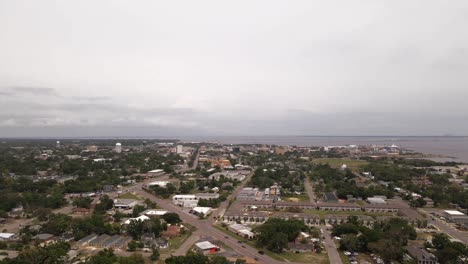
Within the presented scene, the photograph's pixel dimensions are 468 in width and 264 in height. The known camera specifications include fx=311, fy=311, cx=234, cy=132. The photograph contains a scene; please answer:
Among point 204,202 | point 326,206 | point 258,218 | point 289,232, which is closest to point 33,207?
point 204,202

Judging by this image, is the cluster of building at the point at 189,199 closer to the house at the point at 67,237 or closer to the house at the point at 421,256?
the house at the point at 67,237

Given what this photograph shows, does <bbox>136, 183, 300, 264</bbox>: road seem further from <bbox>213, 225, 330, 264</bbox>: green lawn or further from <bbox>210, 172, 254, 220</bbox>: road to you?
<bbox>210, 172, 254, 220</bbox>: road

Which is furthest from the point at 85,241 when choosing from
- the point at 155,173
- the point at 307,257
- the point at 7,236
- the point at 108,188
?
the point at 155,173

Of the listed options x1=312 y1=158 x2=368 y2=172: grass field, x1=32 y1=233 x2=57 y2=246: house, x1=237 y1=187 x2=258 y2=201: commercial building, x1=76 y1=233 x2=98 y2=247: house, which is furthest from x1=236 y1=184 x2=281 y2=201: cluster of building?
x1=312 y1=158 x2=368 y2=172: grass field

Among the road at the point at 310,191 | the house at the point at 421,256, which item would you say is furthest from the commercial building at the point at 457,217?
the road at the point at 310,191

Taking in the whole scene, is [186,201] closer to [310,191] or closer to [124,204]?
[124,204]

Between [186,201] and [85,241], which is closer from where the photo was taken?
[85,241]
